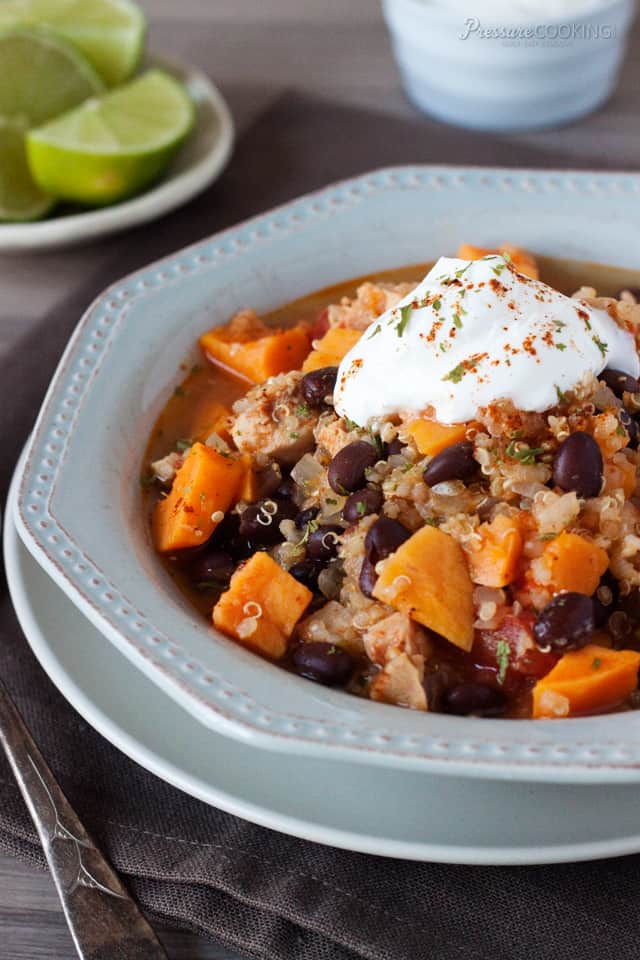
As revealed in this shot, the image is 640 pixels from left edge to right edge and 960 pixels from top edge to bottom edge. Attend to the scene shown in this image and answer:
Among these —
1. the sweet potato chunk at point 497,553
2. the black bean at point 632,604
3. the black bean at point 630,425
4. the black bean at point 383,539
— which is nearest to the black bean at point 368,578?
the black bean at point 383,539

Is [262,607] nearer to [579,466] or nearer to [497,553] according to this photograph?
[497,553]

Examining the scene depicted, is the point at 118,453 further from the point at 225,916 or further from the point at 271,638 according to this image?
the point at 225,916

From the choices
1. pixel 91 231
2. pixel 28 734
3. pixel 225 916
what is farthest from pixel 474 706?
pixel 91 231

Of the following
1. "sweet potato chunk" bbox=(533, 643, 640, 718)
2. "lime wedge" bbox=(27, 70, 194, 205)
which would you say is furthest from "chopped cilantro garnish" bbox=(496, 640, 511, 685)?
"lime wedge" bbox=(27, 70, 194, 205)

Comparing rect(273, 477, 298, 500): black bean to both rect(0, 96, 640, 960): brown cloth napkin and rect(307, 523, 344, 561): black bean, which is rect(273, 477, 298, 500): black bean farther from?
rect(0, 96, 640, 960): brown cloth napkin

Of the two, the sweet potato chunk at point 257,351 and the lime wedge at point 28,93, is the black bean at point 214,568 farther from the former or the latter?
the lime wedge at point 28,93

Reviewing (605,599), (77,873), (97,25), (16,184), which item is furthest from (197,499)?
(97,25)

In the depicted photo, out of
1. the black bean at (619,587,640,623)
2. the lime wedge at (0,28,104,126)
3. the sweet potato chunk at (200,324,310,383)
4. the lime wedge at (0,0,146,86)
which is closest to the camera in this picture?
the black bean at (619,587,640,623)
